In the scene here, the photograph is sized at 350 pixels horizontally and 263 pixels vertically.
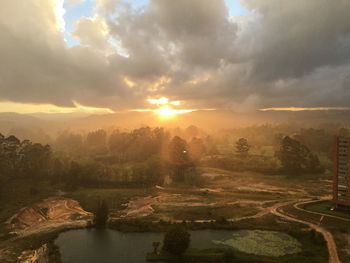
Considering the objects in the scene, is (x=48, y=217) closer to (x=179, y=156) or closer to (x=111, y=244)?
(x=111, y=244)

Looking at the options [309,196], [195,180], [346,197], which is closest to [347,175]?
[346,197]

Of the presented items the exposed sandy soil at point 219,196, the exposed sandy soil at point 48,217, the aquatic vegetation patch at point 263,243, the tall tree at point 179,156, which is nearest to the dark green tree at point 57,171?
the exposed sandy soil at point 48,217

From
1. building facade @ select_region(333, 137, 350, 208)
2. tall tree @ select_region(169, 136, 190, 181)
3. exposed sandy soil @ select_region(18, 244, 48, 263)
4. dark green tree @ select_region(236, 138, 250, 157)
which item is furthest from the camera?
dark green tree @ select_region(236, 138, 250, 157)

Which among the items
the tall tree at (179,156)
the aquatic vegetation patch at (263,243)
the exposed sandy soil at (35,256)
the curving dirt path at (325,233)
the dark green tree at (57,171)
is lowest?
the exposed sandy soil at (35,256)

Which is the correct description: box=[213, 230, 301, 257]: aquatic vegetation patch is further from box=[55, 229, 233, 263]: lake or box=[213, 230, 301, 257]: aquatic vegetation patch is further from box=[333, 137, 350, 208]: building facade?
box=[333, 137, 350, 208]: building facade

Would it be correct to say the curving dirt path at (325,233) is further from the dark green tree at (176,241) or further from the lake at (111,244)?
the dark green tree at (176,241)

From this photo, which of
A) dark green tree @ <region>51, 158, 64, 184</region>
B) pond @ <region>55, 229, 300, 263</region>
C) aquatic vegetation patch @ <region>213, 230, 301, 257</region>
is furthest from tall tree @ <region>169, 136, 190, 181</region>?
aquatic vegetation patch @ <region>213, 230, 301, 257</region>
